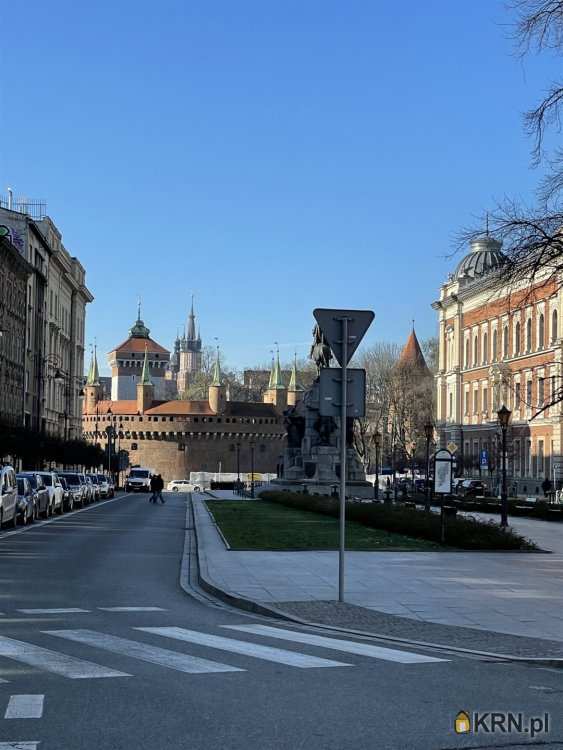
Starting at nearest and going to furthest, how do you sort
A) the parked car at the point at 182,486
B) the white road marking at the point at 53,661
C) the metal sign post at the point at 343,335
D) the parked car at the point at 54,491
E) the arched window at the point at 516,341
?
the white road marking at the point at 53,661
the metal sign post at the point at 343,335
the parked car at the point at 54,491
the arched window at the point at 516,341
the parked car at the point at 182,486

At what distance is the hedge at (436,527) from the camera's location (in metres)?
26.1

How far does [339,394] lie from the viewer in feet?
50.5

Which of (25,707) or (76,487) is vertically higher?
(76,487)

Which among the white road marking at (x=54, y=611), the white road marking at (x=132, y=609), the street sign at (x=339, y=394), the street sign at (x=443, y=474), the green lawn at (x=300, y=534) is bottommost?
the white road marking at (x=54, y=611)

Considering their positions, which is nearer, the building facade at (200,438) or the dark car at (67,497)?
the dark car at (67,497)

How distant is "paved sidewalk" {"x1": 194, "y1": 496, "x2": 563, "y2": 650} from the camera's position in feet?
46.8

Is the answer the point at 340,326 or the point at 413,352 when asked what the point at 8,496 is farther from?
the point at 413,352

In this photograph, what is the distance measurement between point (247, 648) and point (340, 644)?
98cm

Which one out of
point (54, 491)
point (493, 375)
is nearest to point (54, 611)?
point (54, 491)

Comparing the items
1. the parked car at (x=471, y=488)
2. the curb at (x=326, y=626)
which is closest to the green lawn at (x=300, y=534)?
the curb at (x=326, y=626)

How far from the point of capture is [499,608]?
15.1 m

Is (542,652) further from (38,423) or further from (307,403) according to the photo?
(38,423)

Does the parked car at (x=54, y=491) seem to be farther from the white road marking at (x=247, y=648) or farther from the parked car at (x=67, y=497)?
the white road marking at (x=247, y=648)

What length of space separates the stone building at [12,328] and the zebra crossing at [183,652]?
6165 centimetres
